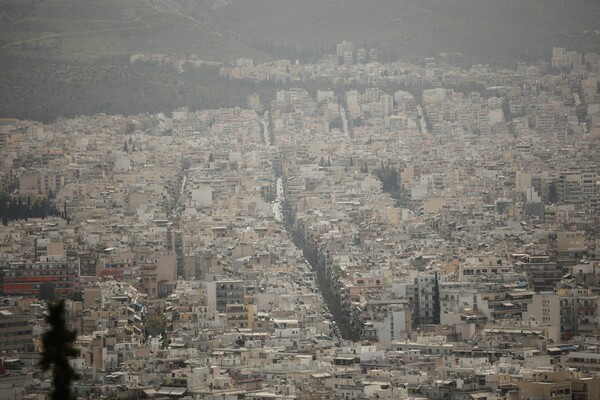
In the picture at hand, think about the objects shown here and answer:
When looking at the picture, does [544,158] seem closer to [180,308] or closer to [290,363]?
[180,308]

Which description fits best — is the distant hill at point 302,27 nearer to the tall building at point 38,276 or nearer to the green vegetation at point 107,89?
the green vegetation at point 107,89

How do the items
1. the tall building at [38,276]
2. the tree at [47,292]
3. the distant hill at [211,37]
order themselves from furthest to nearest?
the distant hill at [211,37] → the tall building at [38,276] → the tree at [47,292]

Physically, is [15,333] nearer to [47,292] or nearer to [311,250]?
[47,292]

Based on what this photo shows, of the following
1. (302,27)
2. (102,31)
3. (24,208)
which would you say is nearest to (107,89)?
(102,31)

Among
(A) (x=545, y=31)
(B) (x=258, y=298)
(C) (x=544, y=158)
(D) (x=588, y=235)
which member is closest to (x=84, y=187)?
(C) (x=544, y=158)

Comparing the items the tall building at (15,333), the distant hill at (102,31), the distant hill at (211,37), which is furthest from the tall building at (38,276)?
the distant hill at (102,31)
